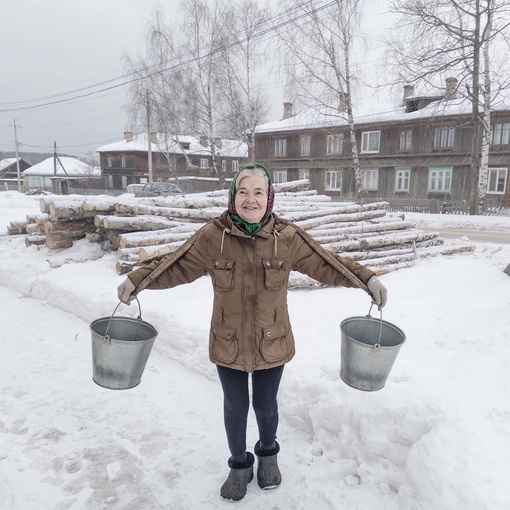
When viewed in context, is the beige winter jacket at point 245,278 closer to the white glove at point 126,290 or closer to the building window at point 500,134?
the white glove at point 126,290

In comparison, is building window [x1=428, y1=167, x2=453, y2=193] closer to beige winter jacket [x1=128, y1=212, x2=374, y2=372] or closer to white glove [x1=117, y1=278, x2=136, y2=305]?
beige winter jacket [x1=128, y1=212, x2=374, y2=372]

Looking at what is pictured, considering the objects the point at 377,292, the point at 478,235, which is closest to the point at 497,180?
the point at 478,235

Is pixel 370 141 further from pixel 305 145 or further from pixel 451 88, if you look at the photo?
pixel 451 88

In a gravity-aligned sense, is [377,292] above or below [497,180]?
below

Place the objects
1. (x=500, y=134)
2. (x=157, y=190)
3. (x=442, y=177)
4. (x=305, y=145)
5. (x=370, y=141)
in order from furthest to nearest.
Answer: (x=305, y=145)
(x=370, y=141)
(x=442, y=177)
(x=157, y=190)
(x=500, y=134)

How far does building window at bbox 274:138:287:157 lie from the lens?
1383 inches

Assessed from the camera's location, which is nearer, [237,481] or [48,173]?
[237,481]

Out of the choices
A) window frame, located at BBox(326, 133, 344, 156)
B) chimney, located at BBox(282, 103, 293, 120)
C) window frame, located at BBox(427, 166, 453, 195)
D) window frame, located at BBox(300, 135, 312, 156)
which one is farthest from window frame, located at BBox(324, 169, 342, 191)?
chimney, located at BBox(282, 103, 293, 120)

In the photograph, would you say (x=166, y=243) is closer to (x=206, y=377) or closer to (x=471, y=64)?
(x=206, y=377)

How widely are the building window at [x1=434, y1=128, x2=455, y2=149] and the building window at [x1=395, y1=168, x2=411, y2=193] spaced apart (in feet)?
8.23

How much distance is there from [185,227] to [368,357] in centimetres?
554

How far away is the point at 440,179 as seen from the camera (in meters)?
28.0

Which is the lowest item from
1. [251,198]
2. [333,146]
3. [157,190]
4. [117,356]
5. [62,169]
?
[117,356]

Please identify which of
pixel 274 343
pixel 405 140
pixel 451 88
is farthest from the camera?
pixel 405 140
